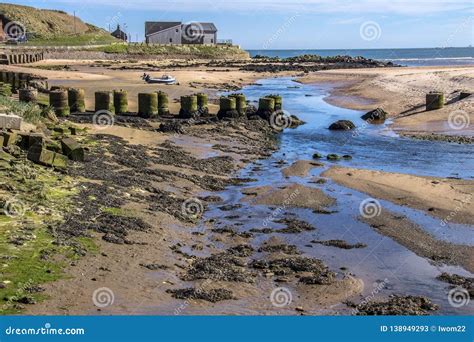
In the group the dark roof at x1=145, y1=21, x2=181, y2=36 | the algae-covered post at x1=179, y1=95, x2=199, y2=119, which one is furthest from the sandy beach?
the dark roof at x1=145, y1=21, x2=181, y2=36

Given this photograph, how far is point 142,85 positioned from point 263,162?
28347 mm

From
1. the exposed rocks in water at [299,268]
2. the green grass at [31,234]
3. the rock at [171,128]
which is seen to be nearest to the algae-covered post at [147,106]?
the rock at [171,128]

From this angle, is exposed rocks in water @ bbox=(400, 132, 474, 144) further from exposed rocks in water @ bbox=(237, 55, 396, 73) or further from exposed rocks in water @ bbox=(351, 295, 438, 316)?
exposed rocks in water @ bbox=(237, 55, 396, 73)

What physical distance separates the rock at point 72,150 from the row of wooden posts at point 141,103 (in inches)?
396

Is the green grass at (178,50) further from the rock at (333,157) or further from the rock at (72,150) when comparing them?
the rock at (72,150)

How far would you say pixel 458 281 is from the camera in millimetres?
12203

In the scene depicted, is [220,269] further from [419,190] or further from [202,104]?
[202,104]

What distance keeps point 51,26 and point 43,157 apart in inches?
4623

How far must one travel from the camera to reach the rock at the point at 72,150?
18297 millimetres

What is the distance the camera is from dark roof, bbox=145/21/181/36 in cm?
12900

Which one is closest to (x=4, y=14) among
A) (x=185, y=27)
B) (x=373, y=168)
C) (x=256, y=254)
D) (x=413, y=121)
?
(x=185, y=27)

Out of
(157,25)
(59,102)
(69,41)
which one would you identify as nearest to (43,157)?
(59,102)

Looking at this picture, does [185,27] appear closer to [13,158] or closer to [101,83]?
[101,83]

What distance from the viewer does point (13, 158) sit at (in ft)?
52.1
